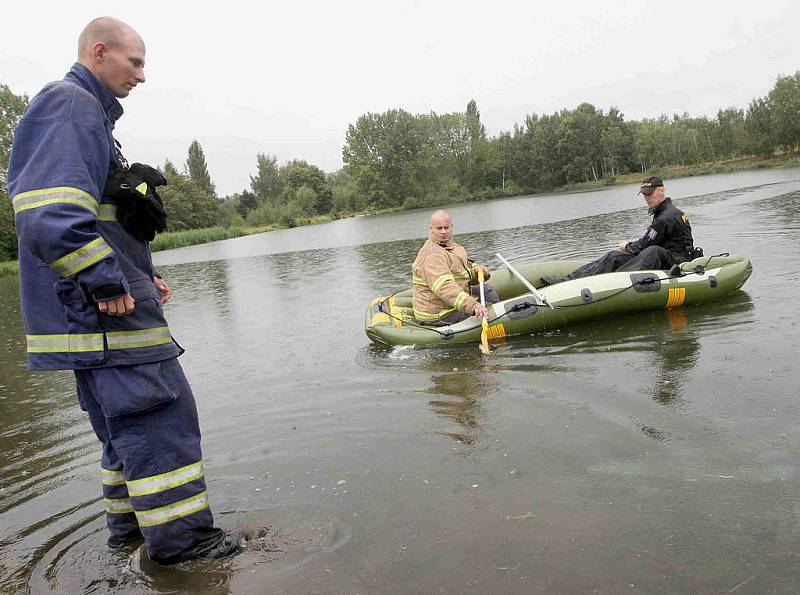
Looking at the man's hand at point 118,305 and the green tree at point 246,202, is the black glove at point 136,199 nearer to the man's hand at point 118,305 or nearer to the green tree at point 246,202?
the man's hand at point 118,305

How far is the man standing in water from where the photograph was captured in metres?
2.37

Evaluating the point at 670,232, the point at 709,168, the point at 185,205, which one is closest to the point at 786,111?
the point at 709,168

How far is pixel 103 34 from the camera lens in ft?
8.50

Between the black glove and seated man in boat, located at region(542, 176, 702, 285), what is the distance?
653cm

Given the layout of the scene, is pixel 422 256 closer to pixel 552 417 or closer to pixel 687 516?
pixel 552 417

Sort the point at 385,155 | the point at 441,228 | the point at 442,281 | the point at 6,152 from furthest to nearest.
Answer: the point at 385,155 < the point at 6,152 < the point at 442,281 < the point at 441,228

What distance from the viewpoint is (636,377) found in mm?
5051

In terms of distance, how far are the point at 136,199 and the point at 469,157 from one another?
84240 mm

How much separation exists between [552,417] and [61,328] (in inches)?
123

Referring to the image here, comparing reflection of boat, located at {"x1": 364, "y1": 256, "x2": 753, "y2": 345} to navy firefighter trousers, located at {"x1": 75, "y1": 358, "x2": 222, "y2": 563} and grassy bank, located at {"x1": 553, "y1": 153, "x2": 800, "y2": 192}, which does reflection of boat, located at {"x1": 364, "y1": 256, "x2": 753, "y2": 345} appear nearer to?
navy firefighter trousers, located at {"x1": 75, "y1": 358, "x2": 222, "y2": 563}

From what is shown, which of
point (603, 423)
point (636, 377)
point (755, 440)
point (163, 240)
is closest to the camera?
point (755, 440)

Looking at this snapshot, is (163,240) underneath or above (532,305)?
above

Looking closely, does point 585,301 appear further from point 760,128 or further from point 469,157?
point 469,157

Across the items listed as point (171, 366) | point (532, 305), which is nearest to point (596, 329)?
point (532, 305)
